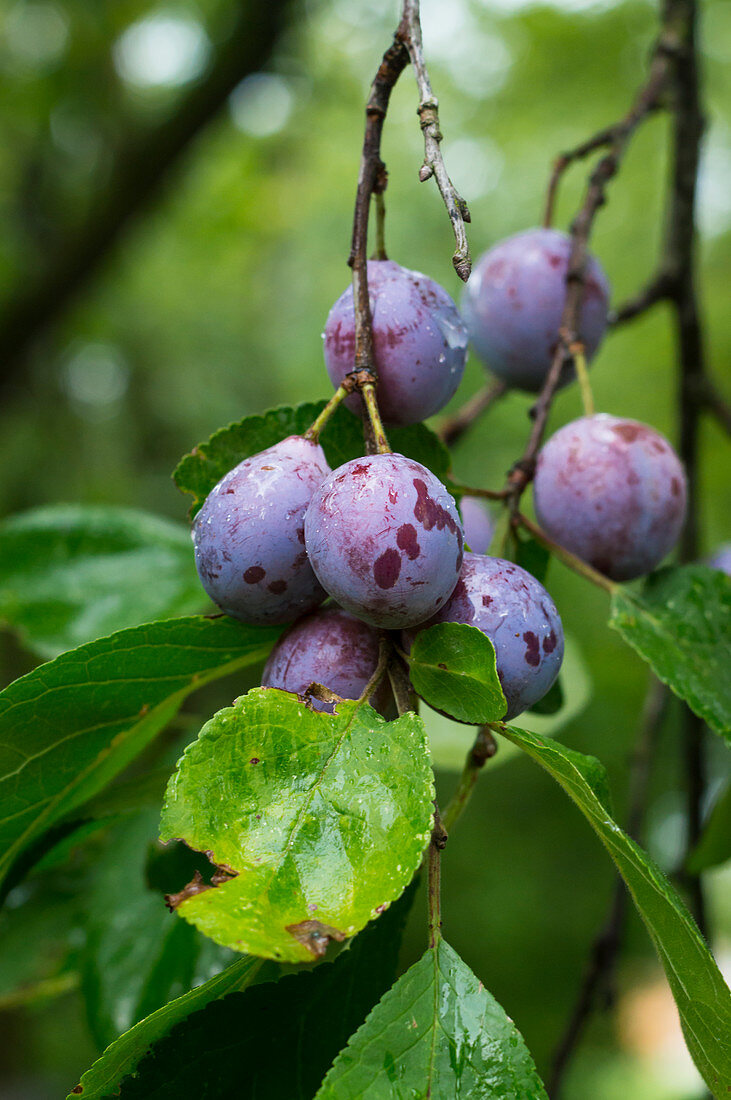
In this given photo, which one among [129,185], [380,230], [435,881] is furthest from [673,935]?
[129,185]

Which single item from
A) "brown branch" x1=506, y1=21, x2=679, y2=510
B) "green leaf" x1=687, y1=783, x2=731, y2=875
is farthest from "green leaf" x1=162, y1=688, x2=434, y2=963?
"green leaf" x1=687, y1=783, x2=731, y2=875

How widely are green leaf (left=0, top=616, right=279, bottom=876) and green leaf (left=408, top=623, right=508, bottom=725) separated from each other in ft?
0.44

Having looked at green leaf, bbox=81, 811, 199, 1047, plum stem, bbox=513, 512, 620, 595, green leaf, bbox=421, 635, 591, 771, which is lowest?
green leaf, bbox=81, 811, 199, 1047

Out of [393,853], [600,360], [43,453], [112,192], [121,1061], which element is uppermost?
[112,192]

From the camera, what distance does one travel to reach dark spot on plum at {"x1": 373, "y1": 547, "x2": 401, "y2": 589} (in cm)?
42

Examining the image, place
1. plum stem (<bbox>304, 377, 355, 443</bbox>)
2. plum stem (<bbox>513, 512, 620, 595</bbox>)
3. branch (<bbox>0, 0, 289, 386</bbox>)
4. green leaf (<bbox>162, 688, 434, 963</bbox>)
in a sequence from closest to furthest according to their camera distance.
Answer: green leaf (<bbox>162, 688, 434, 963</bbox>), plum stem (<bbox>304, 377, 355, 443</bbox>), plum stem (<bbox>513, 512, 620, 595</bbox>), branch (<bbox>0, 0, 289, 386</bbox>)

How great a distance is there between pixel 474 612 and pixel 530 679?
0.05 metres

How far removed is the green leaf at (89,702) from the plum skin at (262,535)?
0.05 meters

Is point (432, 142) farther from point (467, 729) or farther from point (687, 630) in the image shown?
point (467, 729)

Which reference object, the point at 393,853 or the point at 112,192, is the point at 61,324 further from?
the point at 393,853

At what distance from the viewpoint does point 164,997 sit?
68 centimetres

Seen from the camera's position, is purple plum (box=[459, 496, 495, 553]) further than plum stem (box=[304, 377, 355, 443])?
Yes

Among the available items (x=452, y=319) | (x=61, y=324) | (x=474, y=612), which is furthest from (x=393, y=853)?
(x=61, y=324)

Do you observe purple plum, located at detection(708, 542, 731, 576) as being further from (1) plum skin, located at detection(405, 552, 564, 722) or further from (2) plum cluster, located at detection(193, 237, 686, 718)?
(1) plum skin, located at detection(405, 552, 564, 722)
